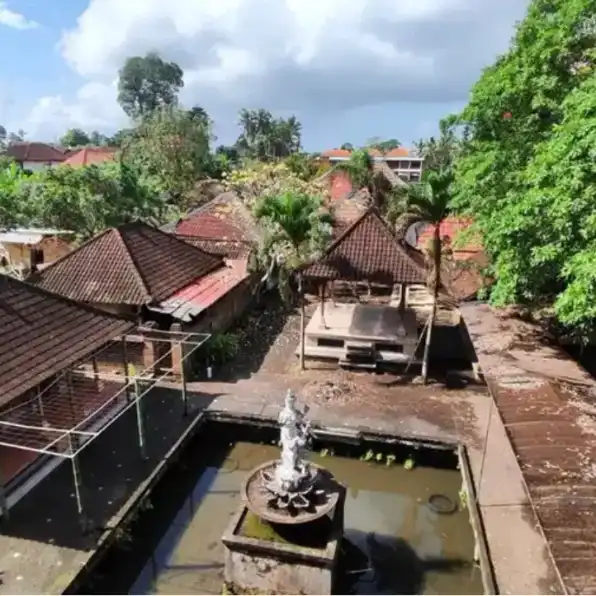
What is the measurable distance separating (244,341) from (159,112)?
25.4 meters

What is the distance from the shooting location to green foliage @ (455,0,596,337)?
33.3 ft

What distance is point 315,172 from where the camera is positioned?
4462cm

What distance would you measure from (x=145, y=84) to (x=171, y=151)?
58.0m

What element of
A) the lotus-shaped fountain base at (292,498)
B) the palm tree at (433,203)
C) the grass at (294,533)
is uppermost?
the palm tree at (433,203)

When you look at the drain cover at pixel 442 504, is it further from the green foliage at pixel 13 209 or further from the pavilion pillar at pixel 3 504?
the green foliage at pixel 13 209

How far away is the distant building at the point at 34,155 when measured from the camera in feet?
226

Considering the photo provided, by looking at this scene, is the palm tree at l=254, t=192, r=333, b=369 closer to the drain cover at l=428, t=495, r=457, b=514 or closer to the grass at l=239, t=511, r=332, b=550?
the drain cover at l=428, t=495, r=457, b=514

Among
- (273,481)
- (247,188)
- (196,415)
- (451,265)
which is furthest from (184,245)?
(273,481)

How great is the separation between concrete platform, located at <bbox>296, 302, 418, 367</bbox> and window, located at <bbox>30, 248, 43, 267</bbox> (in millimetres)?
14784

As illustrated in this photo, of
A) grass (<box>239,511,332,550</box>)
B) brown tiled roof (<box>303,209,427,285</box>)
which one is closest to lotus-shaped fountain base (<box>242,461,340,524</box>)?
grass (<box>239,511,332,550</box>)

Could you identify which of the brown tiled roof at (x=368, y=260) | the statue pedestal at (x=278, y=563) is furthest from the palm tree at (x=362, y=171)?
the statue pedestal at (x=278, y=563)

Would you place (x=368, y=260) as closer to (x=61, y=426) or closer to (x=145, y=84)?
(x=61, y=426)

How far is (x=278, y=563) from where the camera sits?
929 cm

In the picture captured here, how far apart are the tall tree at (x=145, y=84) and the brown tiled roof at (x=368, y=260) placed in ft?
251
